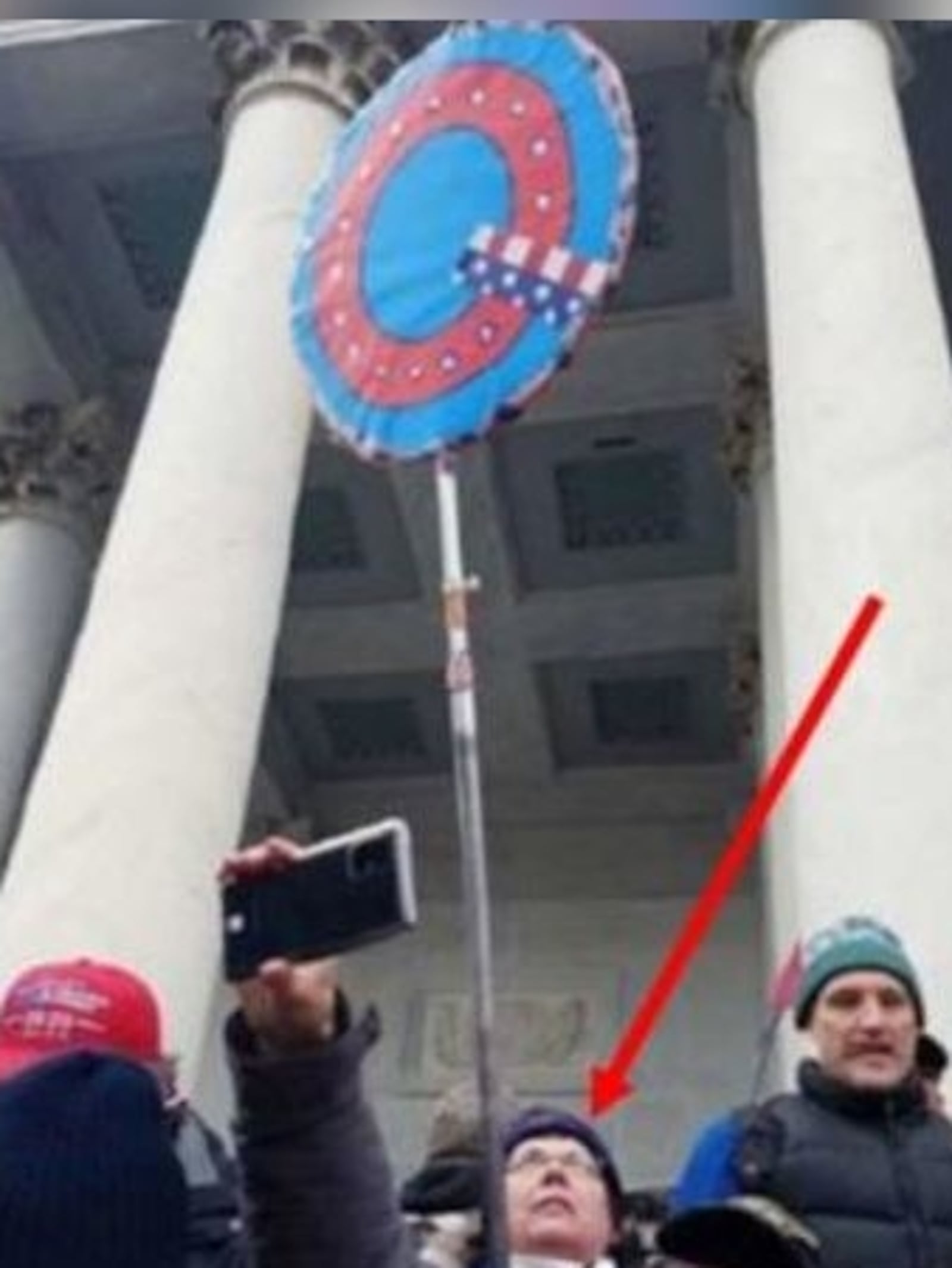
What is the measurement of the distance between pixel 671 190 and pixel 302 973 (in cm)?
1630

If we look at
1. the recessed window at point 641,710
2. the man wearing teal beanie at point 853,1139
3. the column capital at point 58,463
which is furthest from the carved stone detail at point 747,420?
the man wearing teal beanie at point 853,1139

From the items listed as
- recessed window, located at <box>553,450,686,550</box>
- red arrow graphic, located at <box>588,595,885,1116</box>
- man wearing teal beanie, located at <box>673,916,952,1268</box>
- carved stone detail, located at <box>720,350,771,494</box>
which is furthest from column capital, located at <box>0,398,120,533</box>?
man wearing teal beanie, located at <box>673,916,952,1268</box>

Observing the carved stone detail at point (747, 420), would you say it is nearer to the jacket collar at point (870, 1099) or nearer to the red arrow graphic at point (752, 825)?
the red arrow graphic at point (752, 825)

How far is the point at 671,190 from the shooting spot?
18594 mm

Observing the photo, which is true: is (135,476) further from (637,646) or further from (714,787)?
(714,787)

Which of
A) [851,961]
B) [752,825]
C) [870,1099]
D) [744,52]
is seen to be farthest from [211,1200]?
[744,52]

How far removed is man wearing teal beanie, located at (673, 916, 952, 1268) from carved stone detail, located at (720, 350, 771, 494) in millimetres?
11799

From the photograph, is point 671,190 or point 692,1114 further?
point 692,1114

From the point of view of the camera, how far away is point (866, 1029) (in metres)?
5.14

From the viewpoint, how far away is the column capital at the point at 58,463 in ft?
62.2

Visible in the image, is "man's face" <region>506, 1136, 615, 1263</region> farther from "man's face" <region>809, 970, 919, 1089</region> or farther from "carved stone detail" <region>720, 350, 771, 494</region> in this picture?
"carved stone detail" <region>720, 350, 771, 494</region>

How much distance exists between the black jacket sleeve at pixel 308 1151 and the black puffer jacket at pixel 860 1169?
175cm

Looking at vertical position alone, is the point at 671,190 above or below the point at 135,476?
above

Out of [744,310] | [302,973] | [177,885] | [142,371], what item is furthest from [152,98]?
[302,973]
